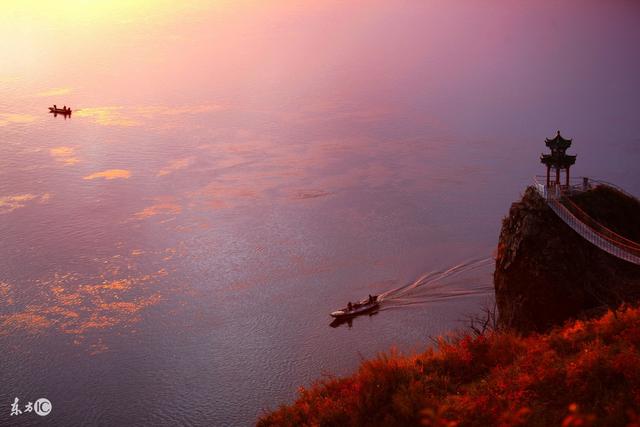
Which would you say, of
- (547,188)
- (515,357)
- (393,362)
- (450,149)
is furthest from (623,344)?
(450,149)

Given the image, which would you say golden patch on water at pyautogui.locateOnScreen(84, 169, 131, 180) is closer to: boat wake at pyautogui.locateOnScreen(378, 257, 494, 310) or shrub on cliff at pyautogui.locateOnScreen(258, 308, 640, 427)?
boat wake at pyautogui.locateOnScreen(378, 257, 494, 310)

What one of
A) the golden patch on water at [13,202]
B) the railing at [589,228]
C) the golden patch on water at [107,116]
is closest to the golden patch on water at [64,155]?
the golden patch on water at [107,116]

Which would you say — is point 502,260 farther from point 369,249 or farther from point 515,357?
point 369,249

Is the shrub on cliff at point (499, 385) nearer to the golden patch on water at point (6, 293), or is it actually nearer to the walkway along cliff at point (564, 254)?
the walkway along cliff at point (564, 254)

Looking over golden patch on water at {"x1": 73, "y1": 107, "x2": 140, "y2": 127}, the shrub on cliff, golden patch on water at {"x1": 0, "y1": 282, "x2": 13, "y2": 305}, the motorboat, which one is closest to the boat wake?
the motorboat

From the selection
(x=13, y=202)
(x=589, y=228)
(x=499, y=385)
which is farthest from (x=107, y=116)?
(x=499, y=385)

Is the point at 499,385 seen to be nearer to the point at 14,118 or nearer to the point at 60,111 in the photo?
the point at 60,111
